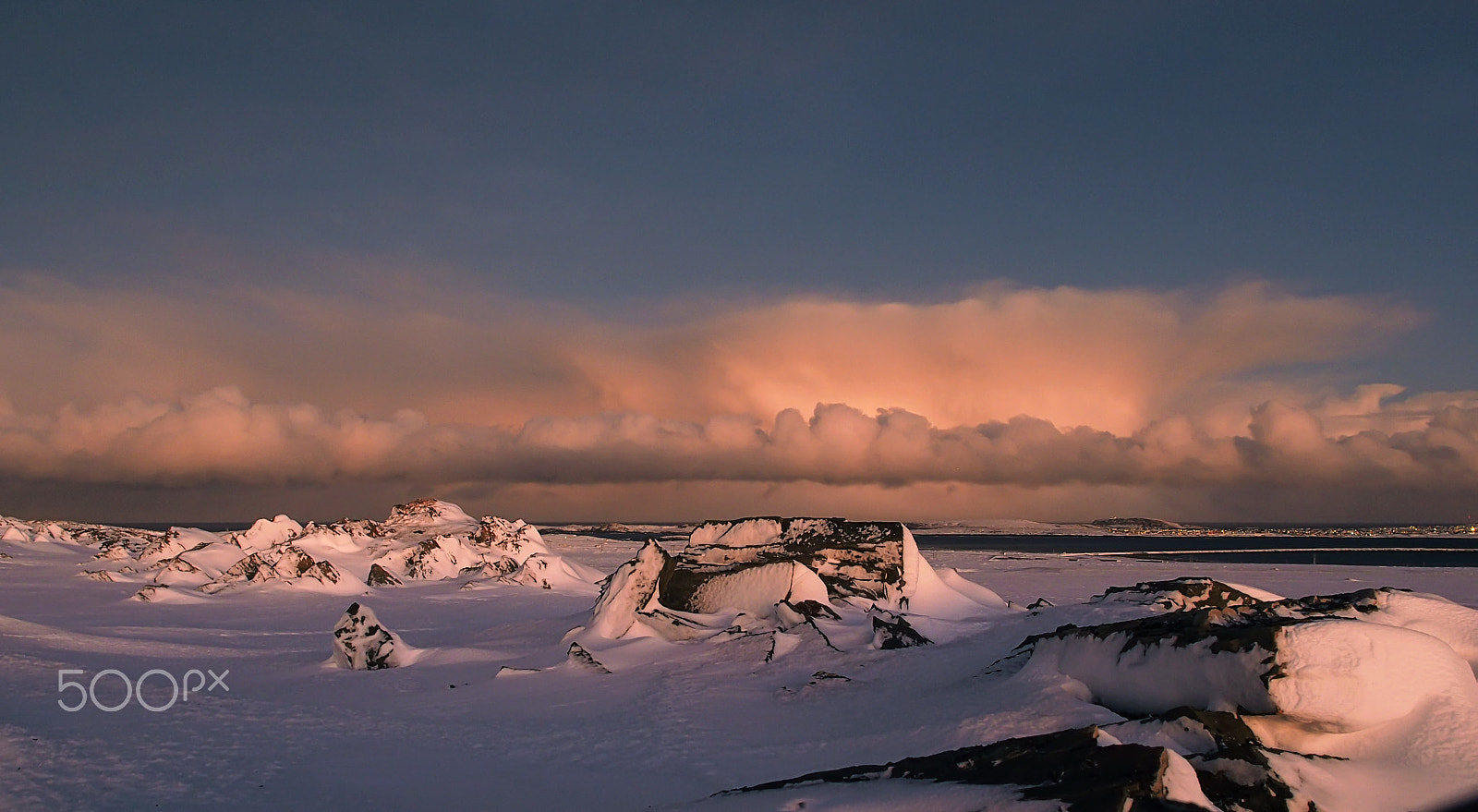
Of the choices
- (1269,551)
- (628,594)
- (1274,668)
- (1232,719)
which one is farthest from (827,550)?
(1269,551)

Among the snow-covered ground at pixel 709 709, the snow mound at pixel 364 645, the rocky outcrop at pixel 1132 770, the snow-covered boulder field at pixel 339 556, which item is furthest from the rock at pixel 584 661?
the snow-covered boulder field at pixel 339 556

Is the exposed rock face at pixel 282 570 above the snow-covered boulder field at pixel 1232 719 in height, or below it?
below

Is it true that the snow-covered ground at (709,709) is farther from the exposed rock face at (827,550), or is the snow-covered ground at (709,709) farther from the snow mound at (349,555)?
the snow mound at (349,555)

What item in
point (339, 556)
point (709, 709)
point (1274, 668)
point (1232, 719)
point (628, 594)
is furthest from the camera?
point (339, 556)

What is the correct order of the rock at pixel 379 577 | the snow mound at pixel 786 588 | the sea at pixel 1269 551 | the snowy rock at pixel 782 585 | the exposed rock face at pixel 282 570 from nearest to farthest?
the snow mound at pixel 786 588 < the snowy rock at pixel 782 585 < the exposed rock face at pixel 282 570 < the rock at pixel 379 577 < the sea at pixel 1269 551

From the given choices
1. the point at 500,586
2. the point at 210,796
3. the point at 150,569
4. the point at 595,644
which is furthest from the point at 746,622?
the point at 150,569

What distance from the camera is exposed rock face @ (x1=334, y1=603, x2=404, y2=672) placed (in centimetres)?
817

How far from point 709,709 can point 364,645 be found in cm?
401

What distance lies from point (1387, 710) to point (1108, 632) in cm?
134

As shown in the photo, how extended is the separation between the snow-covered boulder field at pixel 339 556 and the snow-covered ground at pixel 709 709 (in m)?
8.03

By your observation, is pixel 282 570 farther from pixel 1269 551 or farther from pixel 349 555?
pixel 1269 551

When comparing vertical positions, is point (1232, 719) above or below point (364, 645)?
above

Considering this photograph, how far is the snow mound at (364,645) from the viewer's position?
8172 millimetres

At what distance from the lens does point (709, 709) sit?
603cm
